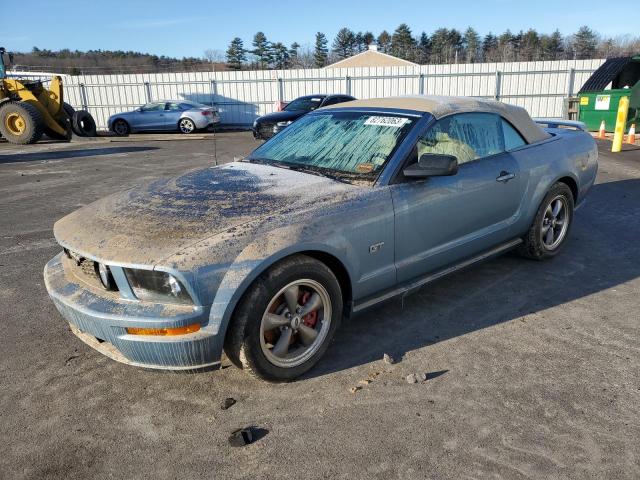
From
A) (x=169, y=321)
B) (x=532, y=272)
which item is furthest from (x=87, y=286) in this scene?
(x=532, y=272)

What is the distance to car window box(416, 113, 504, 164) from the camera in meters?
3.57

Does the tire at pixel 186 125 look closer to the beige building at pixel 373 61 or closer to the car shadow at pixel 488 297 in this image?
the car shadow at pixel 488 297

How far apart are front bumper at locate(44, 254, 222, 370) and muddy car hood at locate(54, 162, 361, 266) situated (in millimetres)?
240

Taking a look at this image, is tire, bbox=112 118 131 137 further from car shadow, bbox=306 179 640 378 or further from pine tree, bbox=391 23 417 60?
pine tree, bbox=391 23 417 60

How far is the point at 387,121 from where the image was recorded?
12.0 ft

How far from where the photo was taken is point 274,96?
76.3ft

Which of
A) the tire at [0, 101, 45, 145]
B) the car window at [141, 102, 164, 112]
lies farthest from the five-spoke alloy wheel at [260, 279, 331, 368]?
the car window at [141, 102, 164, 112]

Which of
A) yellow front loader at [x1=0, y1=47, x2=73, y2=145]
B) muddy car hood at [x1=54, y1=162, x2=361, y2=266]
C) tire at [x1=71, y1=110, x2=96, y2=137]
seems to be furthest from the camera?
tire at [x1=71, y1=110, x2=96, y2=137]

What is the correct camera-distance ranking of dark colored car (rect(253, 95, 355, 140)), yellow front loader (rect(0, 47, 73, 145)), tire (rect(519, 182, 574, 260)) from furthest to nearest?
dark colored car (rect(253, 95, 355, 140)), yellow front loader (rect(0, 47, 73, 145)), tire (rect(519, 182, 574, 260))

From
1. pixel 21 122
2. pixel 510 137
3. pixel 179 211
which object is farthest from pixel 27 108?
pixel 510 137

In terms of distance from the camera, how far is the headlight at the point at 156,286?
2457 mm

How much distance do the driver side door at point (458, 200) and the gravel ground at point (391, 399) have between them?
0.49 meters

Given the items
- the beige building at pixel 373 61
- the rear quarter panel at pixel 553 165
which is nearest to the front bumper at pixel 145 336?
the rear quarter panel at pixel 553 165

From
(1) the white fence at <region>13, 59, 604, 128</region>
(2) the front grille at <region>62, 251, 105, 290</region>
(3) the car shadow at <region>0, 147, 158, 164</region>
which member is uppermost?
(1) the white fence at <region>13, 59, 604, 128</region>
